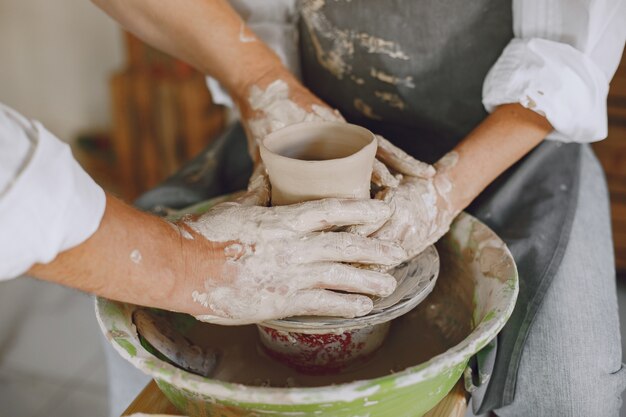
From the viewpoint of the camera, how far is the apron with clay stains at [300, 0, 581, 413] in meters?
1.05

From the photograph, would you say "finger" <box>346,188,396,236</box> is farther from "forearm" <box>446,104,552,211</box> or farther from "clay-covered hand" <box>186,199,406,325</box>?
"forearm" <box>446,104,552,211</box>

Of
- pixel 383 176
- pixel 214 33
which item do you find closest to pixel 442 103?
pixel 383 176

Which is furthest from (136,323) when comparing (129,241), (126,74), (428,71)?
(126,74)

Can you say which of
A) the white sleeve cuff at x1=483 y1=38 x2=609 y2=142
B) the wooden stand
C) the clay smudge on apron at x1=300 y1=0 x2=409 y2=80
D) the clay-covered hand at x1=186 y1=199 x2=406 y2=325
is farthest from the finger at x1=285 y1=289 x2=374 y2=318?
the wooden stand

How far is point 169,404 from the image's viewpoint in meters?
0.87

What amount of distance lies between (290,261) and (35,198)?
31 centimetres

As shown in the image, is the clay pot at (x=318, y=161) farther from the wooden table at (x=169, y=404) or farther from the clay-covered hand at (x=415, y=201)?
the wooden table at (x=169, y=404)

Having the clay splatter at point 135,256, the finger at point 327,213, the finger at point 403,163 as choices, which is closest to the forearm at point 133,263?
the clay splatter at point 135,256

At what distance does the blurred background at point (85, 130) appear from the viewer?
2.01 meters

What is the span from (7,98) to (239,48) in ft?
8.75

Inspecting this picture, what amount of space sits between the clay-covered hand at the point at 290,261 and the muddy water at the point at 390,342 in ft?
0.57

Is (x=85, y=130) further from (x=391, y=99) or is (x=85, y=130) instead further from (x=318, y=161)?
(x=318, y=161)

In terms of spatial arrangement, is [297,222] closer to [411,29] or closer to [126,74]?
[411,29]

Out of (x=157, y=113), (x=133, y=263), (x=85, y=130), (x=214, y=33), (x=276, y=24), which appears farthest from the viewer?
(x=85, y=130)
